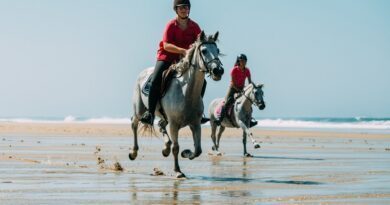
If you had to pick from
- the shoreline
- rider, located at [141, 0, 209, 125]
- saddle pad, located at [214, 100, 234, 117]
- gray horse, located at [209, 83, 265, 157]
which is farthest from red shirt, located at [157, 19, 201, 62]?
the shoreline

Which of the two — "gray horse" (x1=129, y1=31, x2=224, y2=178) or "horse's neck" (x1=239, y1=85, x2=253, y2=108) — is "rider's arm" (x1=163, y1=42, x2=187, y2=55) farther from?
"horse's neck" (x1=239, y1=85, x2=253, y2=108)

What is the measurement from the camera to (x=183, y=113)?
589 inches

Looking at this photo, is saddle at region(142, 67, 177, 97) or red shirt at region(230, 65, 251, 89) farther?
red shirt at region(230, 65, 251, 89)

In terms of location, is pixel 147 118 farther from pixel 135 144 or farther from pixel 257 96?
pixel 257 96

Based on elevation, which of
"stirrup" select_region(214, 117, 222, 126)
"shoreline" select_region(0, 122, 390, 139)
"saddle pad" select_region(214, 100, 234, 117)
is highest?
"saddle pad" select_region(214, 100, 234, 117)

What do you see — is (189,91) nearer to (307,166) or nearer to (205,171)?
(205,171)

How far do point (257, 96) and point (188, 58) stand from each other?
9.64 m

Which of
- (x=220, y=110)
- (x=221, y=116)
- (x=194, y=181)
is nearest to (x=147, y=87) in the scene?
(x=194, y=181)

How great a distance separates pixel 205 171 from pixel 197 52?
292cm

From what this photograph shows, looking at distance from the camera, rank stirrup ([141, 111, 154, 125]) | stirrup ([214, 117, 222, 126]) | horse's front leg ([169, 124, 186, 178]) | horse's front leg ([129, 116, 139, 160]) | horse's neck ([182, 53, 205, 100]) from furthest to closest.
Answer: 1. stirrup ([214, 117, 222, 126])
2. horse's front leg ([129, 116, 139, 160])
3. stirrup ([141, 111, 154, 125])
4. horse's neck ([182, 53, 205, 100])
5. horse's front leg ([169, 124, 186, 178])

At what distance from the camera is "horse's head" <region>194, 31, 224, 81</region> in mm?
13883

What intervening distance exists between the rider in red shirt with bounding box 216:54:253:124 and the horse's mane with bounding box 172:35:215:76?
889 centimetres

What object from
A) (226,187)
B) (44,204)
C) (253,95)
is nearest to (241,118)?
(253,95)

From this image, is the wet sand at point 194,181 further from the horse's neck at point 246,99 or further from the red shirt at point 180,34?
the horse's neck at point 246,99
